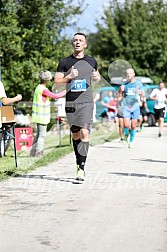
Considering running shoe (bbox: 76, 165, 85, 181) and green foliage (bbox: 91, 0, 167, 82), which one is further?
green foliage (bbox: 91, 0, 167, 82)

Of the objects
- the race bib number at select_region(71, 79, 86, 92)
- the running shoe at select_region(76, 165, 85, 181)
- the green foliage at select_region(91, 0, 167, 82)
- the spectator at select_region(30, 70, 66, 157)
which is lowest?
the running shoe at select_region(76, 165, 85, 181)

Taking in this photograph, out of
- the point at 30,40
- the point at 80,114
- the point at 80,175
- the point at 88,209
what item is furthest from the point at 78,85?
the point at 30,40

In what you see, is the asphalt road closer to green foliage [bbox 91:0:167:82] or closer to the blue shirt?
the blue shirt

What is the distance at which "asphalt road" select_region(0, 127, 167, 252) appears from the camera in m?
5.82

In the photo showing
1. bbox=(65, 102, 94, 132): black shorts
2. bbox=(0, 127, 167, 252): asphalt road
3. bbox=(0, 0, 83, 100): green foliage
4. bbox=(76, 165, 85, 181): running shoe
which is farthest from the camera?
bbox=(0, 0, 83, 100): green foliage

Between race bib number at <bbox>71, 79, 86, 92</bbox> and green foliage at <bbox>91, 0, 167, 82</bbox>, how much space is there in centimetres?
3540

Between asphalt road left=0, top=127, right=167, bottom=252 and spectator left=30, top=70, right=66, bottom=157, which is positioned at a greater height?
spectator left=30, top=70, right=66, bottom=157

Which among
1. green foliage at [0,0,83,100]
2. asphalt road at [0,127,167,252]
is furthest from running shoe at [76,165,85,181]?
green foliage at [0,0,83,100]

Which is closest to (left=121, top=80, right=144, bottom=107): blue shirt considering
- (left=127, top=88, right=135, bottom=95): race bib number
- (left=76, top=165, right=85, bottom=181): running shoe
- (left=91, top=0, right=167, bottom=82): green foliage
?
(left=127, top=88, right=135, bottom=95): race bib number

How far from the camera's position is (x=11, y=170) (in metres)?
11.0

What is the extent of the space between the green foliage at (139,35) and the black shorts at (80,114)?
35.3 m

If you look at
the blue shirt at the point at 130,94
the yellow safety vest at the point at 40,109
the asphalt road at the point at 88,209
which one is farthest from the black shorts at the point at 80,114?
the blue shirt at the point at 130,94

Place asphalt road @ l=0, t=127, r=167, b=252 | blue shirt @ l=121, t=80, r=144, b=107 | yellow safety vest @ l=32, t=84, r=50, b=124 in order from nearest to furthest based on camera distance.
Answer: asphalt road @ l=0, t=127, r=167, b=252 < yellow safety vest @ l=32, t=84, r=50, b=124 < blue shirt @ l=121, t=80, r=144, b=107

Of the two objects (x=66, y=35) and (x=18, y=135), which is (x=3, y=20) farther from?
(x=18, y=135)
